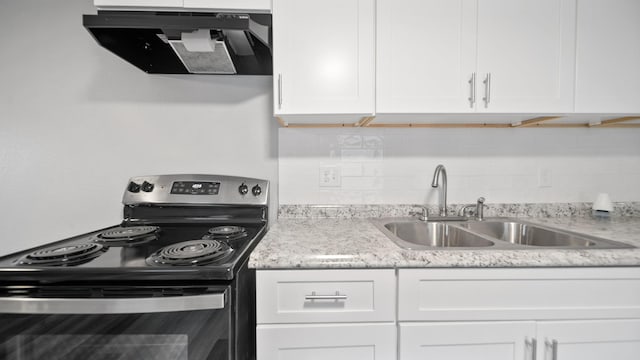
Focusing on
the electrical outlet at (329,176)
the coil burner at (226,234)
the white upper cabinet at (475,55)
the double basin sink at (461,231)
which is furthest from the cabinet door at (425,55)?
the coil burner at (226,234)

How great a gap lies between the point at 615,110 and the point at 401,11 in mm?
1057

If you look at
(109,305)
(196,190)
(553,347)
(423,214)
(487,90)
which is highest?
(487,90)

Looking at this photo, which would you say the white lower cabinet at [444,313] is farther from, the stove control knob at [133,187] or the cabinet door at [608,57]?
the stove control knob at [133,187]

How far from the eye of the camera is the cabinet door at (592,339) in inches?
34.0

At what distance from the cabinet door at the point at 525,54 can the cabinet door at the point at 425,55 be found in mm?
67

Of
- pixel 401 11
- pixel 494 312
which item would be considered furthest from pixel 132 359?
pixel 401 11

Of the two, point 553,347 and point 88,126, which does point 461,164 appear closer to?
point 553,347


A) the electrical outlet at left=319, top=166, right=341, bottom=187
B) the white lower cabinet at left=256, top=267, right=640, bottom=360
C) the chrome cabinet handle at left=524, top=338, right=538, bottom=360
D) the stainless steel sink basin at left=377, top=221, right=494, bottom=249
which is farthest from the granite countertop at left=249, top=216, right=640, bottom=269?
the electrical outlet at left=319, top=166, right=341, bottom=187

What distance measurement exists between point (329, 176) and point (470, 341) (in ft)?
3.03

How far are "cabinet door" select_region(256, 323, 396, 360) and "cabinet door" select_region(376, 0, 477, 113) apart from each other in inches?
33.7

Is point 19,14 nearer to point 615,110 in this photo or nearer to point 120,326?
point 120,326

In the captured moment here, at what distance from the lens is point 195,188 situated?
142cm

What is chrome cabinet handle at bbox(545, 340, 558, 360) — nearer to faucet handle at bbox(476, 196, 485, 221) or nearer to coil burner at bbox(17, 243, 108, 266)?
faucet handle at bbox(476, 196, 485, 221)

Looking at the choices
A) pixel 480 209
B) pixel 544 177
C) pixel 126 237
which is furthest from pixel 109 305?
pixel 544 177
